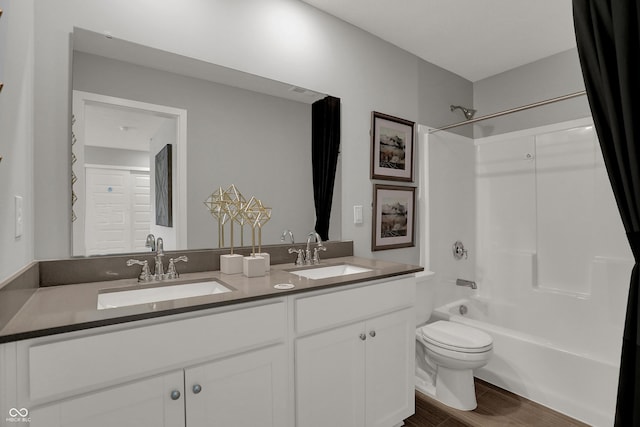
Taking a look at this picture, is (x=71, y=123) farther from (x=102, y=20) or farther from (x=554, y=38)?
(x=554, y=38)

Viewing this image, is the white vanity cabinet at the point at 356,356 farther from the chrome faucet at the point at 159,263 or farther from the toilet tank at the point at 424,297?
the chrome faucet at the point at 159,263

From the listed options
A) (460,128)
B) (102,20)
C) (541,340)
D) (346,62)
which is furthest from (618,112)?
(460,128)

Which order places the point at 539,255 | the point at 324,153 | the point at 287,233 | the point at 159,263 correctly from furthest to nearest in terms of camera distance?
the point at 539,255, the point at 324,153, the point at 287,233, the point at 159,263

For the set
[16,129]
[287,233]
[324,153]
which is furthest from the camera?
[324,153]

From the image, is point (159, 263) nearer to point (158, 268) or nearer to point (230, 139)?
point (158, 268)

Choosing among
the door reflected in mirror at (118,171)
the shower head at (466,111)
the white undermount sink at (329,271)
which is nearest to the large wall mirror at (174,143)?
the door reflected in mirror at (118,171)

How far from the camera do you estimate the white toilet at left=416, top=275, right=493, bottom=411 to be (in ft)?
6.21

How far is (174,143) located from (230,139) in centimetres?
28

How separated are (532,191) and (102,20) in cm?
311

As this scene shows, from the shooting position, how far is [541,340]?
213 cm

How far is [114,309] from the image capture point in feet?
3.25

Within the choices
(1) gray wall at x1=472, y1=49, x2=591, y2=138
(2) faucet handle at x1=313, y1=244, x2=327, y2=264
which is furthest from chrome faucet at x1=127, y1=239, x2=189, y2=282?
(1) gray wall at x1=472, y1=49, x2=591, y2=138

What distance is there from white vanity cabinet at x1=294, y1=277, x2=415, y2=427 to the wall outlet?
3.16 ft

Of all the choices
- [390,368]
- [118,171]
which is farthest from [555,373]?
[118,171]
